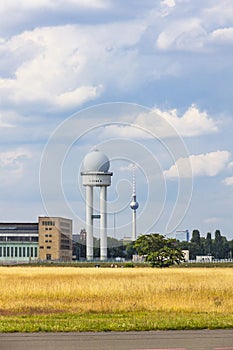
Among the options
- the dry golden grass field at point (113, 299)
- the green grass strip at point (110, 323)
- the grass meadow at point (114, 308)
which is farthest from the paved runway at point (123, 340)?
the dry golden grass field at point (113, 299)

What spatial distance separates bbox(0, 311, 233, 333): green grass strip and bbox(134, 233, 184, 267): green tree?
9323 cm

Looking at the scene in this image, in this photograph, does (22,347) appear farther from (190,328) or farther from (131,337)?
(190,328)

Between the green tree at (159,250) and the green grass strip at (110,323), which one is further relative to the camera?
the green tree at (159,250)

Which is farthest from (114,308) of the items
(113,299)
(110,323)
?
Result: (110,323)

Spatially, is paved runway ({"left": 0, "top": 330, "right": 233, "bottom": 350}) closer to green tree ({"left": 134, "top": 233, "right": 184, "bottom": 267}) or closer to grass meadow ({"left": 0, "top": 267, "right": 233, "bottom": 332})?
grass meadow ({"left": 0, "top": 267, "right": 233, "bottom": 332})

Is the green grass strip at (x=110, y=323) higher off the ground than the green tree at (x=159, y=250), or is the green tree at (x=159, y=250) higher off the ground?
the green tree at (x=159, y=250)

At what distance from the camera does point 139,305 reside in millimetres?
33000

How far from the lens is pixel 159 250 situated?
12244cm

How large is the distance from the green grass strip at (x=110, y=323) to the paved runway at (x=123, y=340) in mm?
967

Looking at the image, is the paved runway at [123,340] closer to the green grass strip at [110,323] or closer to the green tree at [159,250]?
the green grass strip at [110,323]

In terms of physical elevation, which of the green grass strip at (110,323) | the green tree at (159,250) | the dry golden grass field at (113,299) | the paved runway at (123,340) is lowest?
the paved runway at (123,340)

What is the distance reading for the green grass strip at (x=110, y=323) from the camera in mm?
22125

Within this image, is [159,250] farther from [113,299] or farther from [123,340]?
[123,340]

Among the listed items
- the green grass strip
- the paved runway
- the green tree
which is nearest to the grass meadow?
the green grass strip
